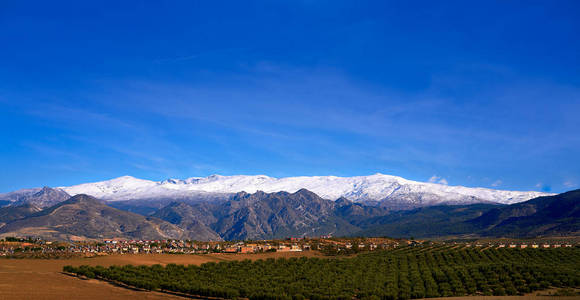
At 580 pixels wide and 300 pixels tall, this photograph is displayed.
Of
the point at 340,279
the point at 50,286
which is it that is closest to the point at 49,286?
the point at 50,286

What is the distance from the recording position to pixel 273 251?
19538 cm

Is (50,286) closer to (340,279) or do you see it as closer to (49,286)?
(49,286)

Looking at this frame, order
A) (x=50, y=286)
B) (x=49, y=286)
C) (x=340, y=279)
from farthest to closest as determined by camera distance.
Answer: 1. (x=340, y=279)
2. (x=50, y=286)
3. (x=49, y=286)

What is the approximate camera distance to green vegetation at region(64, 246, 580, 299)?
Result: 80.9 metres

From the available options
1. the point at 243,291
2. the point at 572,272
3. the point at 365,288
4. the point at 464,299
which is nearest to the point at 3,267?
the point at 243,291

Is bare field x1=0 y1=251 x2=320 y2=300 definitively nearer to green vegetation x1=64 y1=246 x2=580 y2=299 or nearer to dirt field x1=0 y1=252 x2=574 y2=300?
dirt field x1=0 y1=252 x2=574 y2=300

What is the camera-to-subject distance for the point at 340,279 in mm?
98125

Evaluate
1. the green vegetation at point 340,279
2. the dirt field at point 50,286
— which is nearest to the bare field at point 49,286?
the dirt field at point 50,286

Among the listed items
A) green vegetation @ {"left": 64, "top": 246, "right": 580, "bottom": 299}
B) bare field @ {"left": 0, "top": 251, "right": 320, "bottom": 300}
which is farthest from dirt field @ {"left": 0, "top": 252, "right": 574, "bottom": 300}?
green vegetation @ {"left": 64, "top": 246, "right": 580, "bottom": 299}

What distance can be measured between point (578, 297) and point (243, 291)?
54.5 meters

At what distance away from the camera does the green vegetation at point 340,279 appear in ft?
266

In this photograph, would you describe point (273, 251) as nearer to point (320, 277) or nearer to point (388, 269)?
point (388, 269)

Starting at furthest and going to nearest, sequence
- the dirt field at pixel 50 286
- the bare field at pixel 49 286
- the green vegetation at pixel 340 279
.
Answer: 1. the green vegetation at pixel 340 279
2. the bare field at pixel 49 286
3. the dirt field at pixel 50 286

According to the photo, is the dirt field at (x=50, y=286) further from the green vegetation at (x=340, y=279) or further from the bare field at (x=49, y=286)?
the green vegetation at (x=340, y=279)
